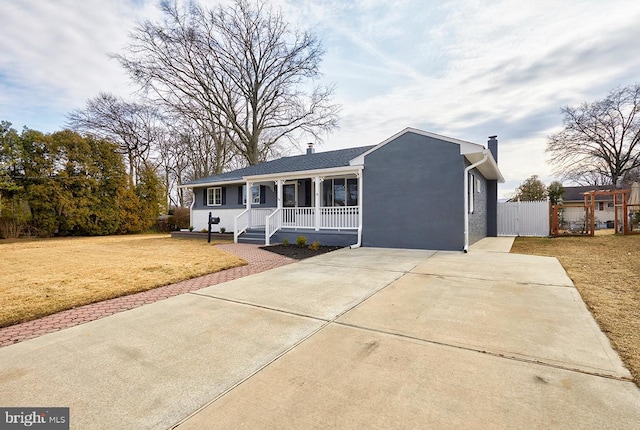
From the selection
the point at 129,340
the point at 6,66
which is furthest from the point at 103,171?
the point at 129,340

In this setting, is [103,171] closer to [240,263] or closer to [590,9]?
[240,263]

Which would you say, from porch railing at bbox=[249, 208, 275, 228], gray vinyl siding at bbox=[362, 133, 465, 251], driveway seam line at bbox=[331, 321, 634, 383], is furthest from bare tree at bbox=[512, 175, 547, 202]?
driveway seam line at bbox=[331, 321, 634, 383]

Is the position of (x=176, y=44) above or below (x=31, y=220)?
above

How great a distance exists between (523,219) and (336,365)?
1667cm

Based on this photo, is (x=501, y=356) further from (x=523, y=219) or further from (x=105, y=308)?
(x=523, y=219)

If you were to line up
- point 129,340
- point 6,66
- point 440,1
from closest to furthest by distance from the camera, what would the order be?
point 129,340 < point 440,1 < point 6,66

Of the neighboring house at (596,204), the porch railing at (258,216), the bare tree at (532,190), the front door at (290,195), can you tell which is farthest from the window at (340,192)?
the neighboring house at (596,204)

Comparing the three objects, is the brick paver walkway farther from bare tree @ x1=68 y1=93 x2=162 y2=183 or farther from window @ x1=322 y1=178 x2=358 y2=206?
bare tree @ x1=68 y1=93 x2=162 y2=183

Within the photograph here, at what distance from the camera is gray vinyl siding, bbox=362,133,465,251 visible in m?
9.03

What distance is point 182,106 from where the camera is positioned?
22.0 metres

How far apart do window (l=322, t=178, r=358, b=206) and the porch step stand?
316 centimetres

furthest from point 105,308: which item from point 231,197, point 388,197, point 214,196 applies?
point 214,196

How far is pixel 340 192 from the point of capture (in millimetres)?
12547

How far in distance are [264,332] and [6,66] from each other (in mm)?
17113
